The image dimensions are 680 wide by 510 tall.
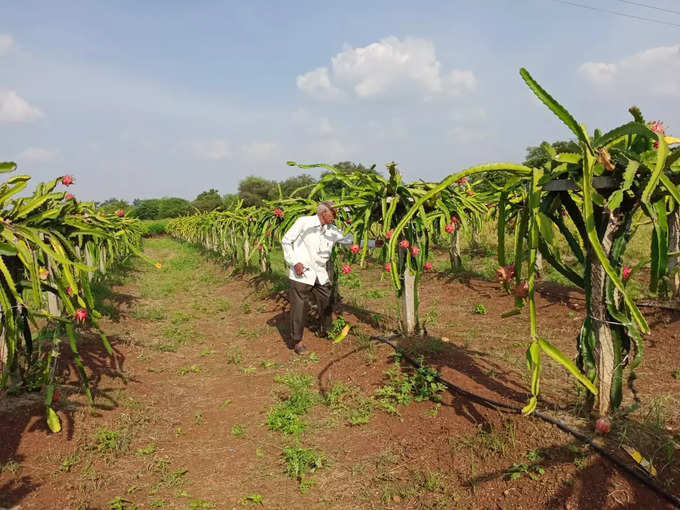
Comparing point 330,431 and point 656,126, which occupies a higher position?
point 656,126

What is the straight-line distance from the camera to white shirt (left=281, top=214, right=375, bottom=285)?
5176 mm

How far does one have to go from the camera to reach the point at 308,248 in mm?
5238

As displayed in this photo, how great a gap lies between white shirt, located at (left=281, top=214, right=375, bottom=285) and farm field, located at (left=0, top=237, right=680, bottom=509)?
100cm

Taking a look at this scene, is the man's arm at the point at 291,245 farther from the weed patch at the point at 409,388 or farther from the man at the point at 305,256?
the weed patch at the point at 409,388

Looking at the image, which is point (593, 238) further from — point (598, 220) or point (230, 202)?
point (230, 202)

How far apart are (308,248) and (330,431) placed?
7.87ft

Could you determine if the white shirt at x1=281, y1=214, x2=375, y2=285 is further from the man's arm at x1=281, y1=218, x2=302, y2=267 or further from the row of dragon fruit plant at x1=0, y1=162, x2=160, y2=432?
the row of dragon fruit plant at x1=0, y1=162, x2=160, y2=432

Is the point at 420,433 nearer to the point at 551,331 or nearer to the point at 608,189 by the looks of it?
the point at 608,189

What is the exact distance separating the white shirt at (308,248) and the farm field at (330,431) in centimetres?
100

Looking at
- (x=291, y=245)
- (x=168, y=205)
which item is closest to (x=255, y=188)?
(x=168, y=205)

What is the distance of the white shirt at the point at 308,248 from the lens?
5176mm

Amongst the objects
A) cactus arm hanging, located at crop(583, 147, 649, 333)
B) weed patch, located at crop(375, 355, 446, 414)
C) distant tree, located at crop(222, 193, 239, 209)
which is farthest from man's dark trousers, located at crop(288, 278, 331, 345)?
distant tree, located at crop(222, 193, 239, 209)

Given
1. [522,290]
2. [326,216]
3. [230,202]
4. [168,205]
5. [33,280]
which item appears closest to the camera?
[522,290]

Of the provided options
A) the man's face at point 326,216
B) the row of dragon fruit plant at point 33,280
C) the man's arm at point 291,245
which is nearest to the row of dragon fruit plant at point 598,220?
the man's face at point 326,216
